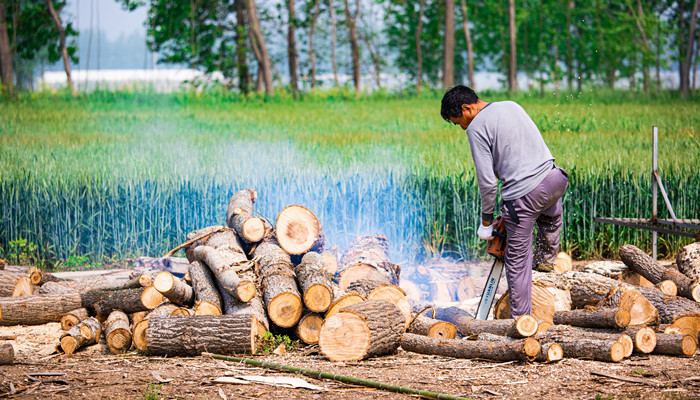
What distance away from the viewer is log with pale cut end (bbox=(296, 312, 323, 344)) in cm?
Result: 477

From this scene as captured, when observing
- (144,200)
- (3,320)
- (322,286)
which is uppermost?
(144,200)

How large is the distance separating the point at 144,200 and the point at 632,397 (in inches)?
241

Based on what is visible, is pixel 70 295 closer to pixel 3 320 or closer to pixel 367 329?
pixel 3 320

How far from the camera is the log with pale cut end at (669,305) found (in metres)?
4.60

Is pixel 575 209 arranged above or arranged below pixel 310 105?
below

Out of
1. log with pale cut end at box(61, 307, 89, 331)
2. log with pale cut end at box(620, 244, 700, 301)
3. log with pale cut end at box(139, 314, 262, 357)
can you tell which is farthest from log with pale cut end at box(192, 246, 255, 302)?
log with pale cut end at box(620, 244, 700, 301)

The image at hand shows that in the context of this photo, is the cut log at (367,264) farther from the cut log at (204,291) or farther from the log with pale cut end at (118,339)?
the log with pale cut end at (118,339)

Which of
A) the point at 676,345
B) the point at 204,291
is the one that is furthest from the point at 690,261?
the point at 204,291

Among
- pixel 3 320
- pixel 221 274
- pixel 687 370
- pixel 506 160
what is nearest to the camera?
pixel 687 370

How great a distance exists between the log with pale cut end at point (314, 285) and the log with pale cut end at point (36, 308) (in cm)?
202

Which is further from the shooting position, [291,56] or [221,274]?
[291,56]

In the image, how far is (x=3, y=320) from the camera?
5.50 m

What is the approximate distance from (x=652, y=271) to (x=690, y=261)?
396 mm

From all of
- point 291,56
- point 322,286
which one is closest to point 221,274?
point 322,286
